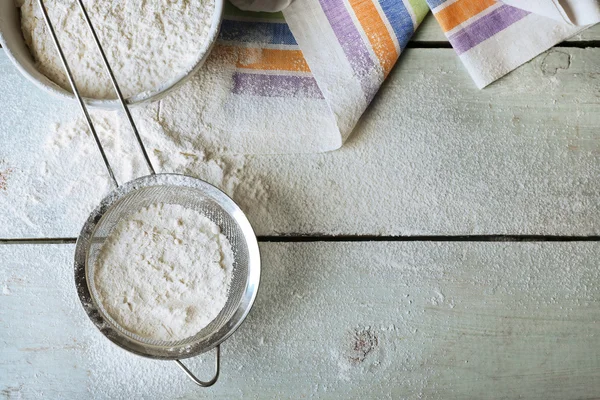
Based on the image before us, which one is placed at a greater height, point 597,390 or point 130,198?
point 130,198

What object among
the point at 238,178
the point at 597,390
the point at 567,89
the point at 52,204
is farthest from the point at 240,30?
the point at 597,390

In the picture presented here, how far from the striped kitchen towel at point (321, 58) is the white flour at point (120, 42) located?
0.22 feet

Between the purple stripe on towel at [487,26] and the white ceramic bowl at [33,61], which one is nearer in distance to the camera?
the white ceramic bowl at [33,61]

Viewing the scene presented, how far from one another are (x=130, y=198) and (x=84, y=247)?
74 mm

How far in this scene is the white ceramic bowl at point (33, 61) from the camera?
58 cm

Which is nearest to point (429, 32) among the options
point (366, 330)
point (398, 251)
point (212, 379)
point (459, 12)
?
point (459, 12)

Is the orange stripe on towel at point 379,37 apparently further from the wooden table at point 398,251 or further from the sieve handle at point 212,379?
the sieve handle at point 212,379

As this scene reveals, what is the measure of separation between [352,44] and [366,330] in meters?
0.35

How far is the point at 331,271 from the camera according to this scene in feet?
2.24

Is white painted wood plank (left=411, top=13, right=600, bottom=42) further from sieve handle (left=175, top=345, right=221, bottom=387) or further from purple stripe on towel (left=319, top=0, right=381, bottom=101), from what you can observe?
sieve handle (left=175, top=345, right=221, bottom=387)

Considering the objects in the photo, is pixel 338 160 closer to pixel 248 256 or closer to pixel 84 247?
pixel 248 256

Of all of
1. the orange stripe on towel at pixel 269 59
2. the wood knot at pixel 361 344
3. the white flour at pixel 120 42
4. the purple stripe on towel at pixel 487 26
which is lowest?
the wood knot at pixel 361 344

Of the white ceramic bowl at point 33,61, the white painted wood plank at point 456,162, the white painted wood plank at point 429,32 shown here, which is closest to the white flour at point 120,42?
the white ceramic bowl at point 33,61

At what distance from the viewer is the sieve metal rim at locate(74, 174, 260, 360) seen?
1.97 ft
